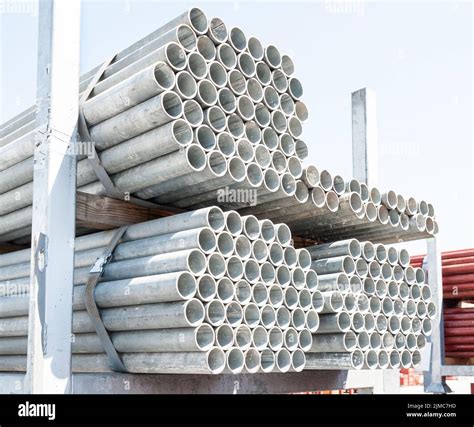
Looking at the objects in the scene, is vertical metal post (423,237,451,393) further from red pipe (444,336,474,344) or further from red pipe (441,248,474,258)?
red pipe (441,248,474,258)

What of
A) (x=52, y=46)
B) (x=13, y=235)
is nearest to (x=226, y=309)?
(x=52, y=46)

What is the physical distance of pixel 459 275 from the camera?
9.98m

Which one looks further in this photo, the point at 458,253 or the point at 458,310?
the point at 458,253

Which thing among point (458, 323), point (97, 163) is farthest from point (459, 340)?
point (97, 163)

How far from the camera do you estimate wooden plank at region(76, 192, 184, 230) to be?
5.76 metres

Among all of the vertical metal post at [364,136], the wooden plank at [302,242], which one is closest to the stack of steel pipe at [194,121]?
the wooden plank at [302,242]

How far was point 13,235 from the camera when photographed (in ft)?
24.1

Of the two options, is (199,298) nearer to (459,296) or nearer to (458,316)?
(458,316)

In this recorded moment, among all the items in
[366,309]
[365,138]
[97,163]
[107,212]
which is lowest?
[366,309]

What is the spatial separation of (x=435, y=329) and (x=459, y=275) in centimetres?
89

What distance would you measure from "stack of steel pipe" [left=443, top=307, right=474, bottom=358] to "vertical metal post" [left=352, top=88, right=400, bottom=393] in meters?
1.79

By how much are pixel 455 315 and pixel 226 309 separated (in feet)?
18.1

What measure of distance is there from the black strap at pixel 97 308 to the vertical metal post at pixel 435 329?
4.66 meters
